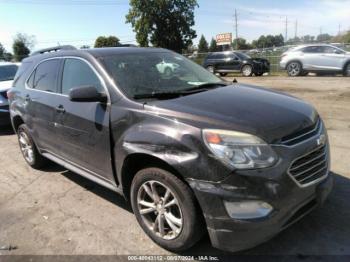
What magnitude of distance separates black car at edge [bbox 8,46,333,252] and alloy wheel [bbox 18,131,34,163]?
4.49 ft

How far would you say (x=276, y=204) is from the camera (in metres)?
2.82

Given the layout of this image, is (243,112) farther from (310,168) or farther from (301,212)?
(301,212)

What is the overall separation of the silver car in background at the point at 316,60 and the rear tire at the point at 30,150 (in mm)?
16530

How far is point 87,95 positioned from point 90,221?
1445 mm

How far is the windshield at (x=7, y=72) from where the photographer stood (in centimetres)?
1048

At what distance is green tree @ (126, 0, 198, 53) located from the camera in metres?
41.2

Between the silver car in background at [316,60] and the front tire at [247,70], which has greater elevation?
the silver car in background at [316,60]

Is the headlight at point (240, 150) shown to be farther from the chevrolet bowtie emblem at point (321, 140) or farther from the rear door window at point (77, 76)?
the rear door window at point (77, 76)

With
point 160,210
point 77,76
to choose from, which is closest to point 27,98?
point 77,76

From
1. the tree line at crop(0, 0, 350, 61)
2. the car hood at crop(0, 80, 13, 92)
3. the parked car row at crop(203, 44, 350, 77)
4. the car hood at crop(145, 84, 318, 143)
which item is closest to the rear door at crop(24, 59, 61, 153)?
the car hood at crop(145, 84, 318, 143)

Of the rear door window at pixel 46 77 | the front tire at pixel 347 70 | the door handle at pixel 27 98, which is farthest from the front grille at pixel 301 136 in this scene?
the front tire at pixel 347 70

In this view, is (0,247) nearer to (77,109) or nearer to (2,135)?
(77,109)

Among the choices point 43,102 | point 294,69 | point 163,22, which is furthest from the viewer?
point 163,22

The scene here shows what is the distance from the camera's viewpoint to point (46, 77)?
5109 millimetres
